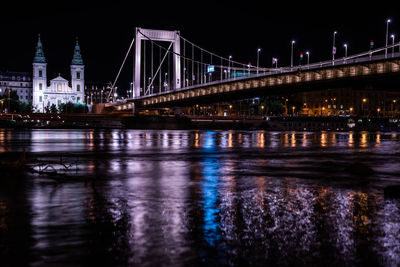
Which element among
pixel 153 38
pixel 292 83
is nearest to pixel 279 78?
pixel 292 83

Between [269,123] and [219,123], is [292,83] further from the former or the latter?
[269,123]

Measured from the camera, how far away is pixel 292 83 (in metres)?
76.5

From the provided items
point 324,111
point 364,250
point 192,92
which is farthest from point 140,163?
point 324,111

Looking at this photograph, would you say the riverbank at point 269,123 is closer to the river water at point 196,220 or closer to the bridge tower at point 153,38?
the bridge tower at point 153,38

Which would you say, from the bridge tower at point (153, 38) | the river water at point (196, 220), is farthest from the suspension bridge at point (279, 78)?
the river water at point (196, 220)

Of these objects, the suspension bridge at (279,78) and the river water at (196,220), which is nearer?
the river water at (196,220)

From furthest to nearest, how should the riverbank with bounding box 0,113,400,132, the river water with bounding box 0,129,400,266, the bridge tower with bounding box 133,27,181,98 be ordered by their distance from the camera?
the bridge tower with bounding box 133,27,181,98, the riverbank with bounding box 0,113,400,132, the river water with bounding box 0,129,400,266

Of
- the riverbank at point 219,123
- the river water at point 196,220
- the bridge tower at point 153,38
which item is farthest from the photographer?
the bridge tower at point 153,38

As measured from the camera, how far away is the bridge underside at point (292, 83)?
63.1 metres

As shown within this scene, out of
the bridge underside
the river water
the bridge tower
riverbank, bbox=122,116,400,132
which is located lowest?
the river water

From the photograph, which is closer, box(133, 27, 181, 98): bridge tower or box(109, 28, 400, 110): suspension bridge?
box(109, 28, 400, 110): suspension bridge

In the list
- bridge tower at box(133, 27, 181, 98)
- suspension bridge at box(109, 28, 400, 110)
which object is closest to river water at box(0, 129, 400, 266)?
suspension bridge at box(109, 28, 400, 110)

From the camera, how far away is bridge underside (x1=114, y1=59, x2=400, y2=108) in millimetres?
63109

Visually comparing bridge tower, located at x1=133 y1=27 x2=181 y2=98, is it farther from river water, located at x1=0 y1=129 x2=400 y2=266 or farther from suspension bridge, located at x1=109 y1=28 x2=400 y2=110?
river water, located at x1=0 y1=129 x2=400 y2=266
